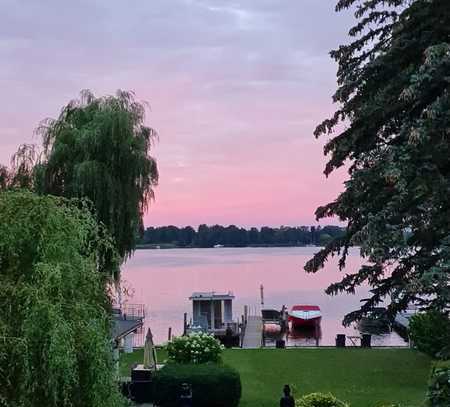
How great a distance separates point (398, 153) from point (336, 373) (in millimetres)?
10615

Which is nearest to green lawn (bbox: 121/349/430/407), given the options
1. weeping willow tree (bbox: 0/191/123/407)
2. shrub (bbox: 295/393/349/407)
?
shrub (bbox: 295/393/349/407)

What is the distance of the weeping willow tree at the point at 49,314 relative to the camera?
7582mm

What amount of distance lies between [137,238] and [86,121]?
4.30 metres

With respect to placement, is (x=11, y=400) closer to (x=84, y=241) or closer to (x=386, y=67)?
(x=84, y=241)

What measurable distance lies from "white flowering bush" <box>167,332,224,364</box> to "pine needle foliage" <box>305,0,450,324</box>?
4.32 meters

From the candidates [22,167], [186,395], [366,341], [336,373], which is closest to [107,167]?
[22,167]

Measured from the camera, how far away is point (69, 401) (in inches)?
311

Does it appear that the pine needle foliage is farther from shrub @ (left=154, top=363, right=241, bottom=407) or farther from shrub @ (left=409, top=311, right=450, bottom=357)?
shrub @ (left=409, top=311, right=450, bottom=357)

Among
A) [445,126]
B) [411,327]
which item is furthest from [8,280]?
[411,327]

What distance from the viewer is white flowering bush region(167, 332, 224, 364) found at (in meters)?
16.9

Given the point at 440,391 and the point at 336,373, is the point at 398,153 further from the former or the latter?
the point at 336,373

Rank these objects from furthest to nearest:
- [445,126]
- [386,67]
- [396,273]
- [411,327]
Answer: [411,327]
[396,273]
[386,67]
[445,126]

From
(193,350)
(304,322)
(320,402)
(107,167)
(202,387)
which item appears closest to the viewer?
(320,402)

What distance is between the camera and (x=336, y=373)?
1947 cm
